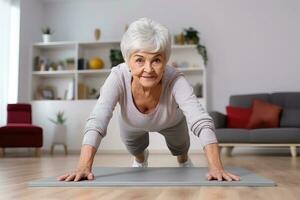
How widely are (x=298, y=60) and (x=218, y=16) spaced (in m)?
1.42

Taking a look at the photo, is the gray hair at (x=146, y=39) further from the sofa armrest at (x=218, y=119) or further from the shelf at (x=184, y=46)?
the shelf at (x=184, y=46)

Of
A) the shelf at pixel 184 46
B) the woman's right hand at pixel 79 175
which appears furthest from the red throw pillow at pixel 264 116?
the woman's right hand at pixel 79 175

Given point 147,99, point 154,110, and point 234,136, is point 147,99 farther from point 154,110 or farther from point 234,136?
point 234,136

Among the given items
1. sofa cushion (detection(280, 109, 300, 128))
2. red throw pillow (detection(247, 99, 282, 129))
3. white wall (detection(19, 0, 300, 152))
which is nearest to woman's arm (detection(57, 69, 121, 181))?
red throw pillow (detection(247, 99, 282, 129))

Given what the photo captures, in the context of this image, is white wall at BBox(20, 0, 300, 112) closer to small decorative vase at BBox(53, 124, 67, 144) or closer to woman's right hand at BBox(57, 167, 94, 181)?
small decorative vase at BBox(53, 124, 67, 144)

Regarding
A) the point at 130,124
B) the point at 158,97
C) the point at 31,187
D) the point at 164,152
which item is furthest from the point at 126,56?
the point at 164,152

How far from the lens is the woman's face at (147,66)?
1.73 meters

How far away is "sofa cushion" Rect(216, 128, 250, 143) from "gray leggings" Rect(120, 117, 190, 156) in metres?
2.44

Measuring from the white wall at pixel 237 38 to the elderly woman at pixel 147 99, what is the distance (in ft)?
13.5

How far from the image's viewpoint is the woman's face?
68.1 inches

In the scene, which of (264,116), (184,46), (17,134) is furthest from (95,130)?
(184,46)

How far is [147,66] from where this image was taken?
1.73 metres

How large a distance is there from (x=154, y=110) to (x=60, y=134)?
421cm

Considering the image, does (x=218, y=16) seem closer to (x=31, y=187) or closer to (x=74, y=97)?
(x=74, y=97)
